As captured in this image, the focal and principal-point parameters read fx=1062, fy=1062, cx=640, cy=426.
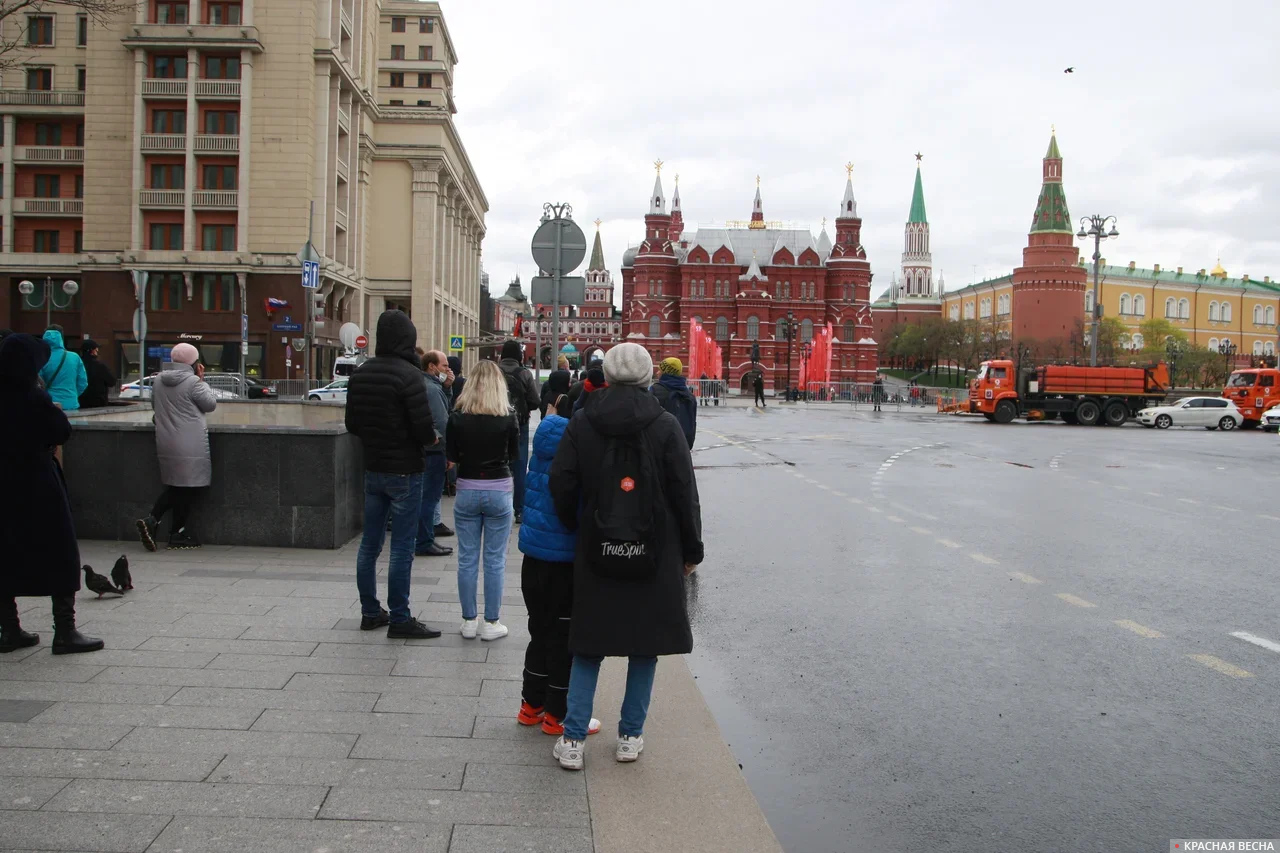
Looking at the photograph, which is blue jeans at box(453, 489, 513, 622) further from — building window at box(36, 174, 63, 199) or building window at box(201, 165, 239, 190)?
building window at box(36, 174, 63, 199)

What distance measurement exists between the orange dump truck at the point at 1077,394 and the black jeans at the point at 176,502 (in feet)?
134

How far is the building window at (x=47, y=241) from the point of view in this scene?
178ft

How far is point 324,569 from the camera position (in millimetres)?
8805

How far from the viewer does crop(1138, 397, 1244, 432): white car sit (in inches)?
1725

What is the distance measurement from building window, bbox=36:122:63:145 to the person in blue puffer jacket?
194 ft

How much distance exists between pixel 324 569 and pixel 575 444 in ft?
16.4

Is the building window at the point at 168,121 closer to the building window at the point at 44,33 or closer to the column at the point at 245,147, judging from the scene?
the column at the point at 245,147

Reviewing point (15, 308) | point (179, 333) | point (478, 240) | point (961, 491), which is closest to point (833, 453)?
point (961, 491)

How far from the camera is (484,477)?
641 centimetres

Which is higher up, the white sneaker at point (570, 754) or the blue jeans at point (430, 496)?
the blue jeans at point (430, 496)

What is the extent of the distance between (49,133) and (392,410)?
5742 cm

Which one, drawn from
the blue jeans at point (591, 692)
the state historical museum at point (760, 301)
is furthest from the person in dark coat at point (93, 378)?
the state historical museum at point (760, 301)

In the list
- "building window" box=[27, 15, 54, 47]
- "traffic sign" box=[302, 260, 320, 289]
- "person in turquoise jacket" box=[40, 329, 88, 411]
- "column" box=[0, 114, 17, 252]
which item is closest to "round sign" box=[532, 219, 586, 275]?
"person in turquoise jacket" box=[40, 329, 88, 411]

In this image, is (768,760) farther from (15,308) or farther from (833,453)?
(15,308)
